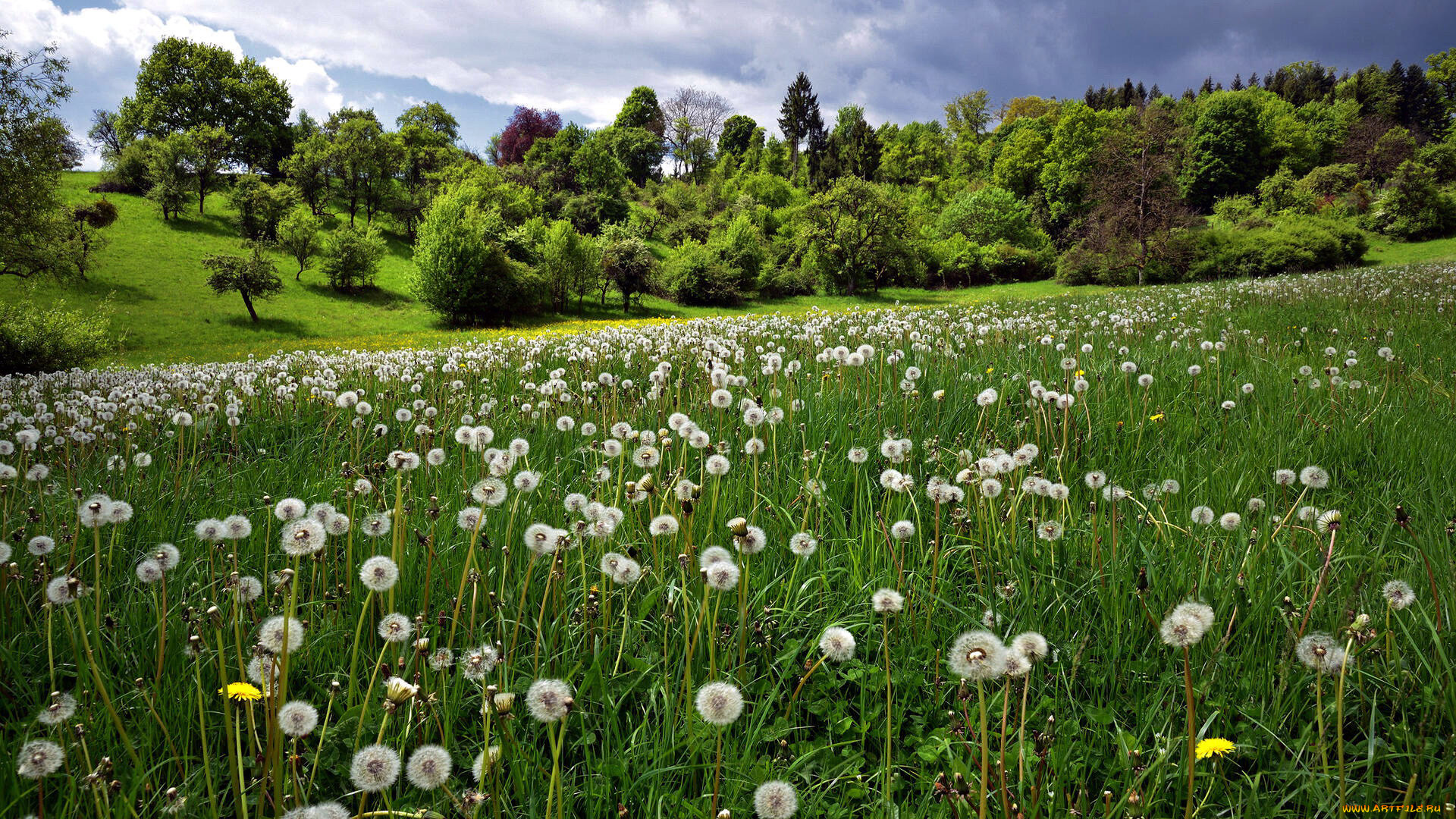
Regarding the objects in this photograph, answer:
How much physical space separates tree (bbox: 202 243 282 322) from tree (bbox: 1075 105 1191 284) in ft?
151

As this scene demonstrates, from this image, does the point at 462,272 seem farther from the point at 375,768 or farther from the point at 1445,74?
the point at 1445,74

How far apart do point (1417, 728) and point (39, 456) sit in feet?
23.4

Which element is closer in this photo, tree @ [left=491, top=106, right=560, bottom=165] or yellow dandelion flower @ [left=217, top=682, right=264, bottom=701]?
yellow dandelion flower @ [left=217, top=682, right=264, bottom=701]

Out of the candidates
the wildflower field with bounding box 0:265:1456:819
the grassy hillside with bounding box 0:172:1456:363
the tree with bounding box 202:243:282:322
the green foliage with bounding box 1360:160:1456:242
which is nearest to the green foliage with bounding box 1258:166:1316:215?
the green foliage with bounding box 1360:160:1456:242

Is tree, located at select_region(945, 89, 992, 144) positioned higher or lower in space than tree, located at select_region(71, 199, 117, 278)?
higher

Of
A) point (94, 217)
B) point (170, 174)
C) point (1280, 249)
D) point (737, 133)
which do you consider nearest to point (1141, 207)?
point (1280, 249)

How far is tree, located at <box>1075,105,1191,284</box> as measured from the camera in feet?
118

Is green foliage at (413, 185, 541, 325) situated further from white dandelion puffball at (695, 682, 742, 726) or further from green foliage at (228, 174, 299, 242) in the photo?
white dandelion puffball at (695, 682, 742, 726)

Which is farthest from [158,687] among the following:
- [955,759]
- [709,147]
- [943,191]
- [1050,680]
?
[709,147]

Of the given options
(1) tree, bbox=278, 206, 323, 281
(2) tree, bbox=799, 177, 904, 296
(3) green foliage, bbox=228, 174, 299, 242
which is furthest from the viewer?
(2) tree, bbox=799, 177, 904, 296

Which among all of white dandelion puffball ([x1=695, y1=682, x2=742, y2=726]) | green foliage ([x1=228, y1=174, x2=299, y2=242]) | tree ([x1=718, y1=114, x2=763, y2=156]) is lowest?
white dandelion puffball ([x1=695, y1=682, x2=742, y2=726])

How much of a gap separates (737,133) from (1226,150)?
2415 inches

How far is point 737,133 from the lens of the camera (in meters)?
93.9

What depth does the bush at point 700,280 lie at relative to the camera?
126 ft
